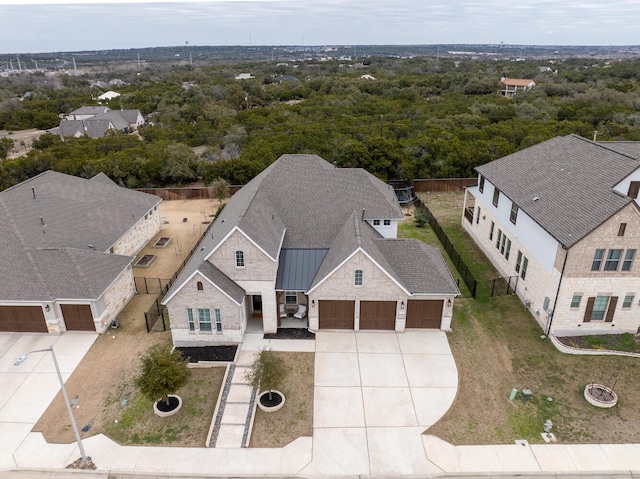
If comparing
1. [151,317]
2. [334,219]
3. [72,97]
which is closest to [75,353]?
[151,317]

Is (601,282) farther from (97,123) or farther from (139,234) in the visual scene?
(97,123)

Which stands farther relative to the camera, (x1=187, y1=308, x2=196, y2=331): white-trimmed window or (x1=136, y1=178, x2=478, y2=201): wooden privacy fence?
(x1=136, y1=178, x2=478, y2=201): wooden privacy fence

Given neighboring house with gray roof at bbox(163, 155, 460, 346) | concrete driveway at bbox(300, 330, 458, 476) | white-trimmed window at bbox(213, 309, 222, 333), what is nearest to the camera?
concrete driveway at bbox(300, 330, 458, 476)

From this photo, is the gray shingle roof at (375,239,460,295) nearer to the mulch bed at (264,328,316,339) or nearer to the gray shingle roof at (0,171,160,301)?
the mulch bed at (264,328,316,339)

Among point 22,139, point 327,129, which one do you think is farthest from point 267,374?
point 22,139

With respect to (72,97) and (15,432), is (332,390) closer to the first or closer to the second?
(15,432)

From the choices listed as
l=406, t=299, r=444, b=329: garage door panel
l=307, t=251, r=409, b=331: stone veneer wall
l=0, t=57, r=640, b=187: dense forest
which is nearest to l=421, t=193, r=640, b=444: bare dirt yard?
l=406, t=299, r=444, b=329: garage door panel
